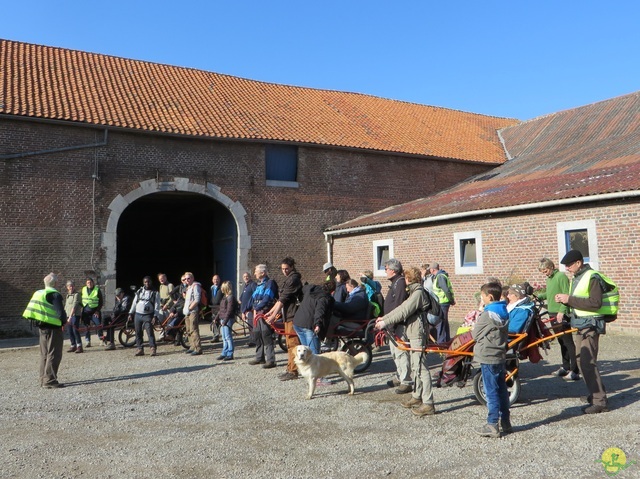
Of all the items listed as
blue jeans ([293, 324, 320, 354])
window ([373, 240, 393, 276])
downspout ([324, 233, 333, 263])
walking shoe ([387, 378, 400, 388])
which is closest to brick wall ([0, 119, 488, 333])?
downspout ([324, 233, 333, 263])

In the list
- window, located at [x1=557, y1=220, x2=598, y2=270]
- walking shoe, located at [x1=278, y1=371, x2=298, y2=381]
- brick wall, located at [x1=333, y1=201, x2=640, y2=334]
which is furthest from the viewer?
window, located at [x1=557, y1=220, x2=598, y2=270]

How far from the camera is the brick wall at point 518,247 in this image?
1127 cm

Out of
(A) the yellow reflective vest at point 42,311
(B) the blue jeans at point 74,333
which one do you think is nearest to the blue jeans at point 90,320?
(B) the blue jeans at point 74,333

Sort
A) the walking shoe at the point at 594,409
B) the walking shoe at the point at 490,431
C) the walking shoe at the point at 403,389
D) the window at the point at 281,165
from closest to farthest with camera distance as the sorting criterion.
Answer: the walking shoe at the point at 490,431 < the walking shoe at the point at 594,409 < the walking shoe at the point at 403,389 < the window at the point at 281,165

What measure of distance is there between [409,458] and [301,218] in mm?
14057

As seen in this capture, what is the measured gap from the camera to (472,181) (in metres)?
19.9

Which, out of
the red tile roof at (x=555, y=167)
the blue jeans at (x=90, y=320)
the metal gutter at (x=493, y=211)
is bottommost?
the blue jeans at (x=90, y=320)

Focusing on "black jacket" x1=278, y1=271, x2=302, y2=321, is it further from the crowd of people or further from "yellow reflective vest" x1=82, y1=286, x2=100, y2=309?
"yellow reflective vest" x1=82, y1=286, x2=100, y2=309

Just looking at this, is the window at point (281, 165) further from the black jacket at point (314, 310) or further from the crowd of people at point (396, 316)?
the black jacket at point (314, 310)

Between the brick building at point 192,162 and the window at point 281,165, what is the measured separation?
4cm

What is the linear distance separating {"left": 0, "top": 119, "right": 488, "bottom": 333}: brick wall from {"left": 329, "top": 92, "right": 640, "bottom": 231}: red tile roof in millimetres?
1125

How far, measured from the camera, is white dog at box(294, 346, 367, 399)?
21.1 feet

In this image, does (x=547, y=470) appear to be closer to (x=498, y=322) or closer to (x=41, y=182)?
(x=498, y=322)

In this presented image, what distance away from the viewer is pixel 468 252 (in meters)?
14.7
